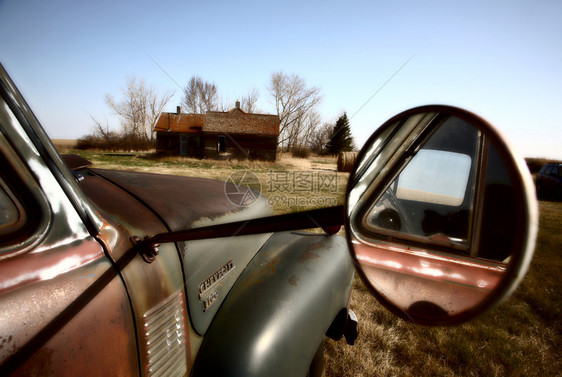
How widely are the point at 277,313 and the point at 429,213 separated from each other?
1.15 m

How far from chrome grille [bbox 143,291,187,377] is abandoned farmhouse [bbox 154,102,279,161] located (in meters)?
24.9

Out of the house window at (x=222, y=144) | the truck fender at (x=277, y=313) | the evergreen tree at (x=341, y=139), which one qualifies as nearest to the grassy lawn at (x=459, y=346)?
the truck fender at (x=277, y=313)

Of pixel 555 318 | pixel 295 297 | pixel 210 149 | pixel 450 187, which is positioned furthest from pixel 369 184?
pixel 210 149

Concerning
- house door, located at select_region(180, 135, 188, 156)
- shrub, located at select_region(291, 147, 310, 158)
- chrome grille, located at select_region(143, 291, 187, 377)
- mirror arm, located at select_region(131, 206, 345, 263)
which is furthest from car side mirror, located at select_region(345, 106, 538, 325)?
shrub, located at select_region(291, 147, 310, 158)

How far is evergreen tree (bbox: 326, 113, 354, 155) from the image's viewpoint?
4200 cm

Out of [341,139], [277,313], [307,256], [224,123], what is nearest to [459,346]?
[307,256]

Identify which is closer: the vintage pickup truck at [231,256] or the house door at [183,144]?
the vintage pickup truck at [231,256]

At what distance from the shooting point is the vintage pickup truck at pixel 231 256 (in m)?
0.71

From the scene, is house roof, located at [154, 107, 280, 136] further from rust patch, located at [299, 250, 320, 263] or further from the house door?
rust patch, located at [299, 250, 320, 263]

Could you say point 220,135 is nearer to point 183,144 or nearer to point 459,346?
point 183,144

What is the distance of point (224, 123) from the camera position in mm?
26906

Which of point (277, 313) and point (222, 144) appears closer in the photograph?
point (277, 313)

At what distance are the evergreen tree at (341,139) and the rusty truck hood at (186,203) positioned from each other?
136 ft

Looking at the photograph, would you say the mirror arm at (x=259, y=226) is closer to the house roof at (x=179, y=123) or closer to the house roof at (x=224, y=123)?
the house roof at (x=224, y=123)
